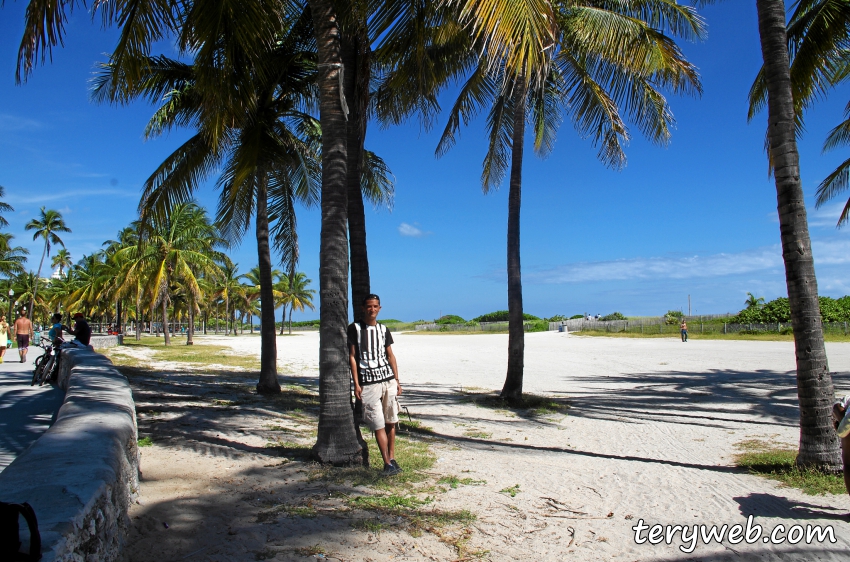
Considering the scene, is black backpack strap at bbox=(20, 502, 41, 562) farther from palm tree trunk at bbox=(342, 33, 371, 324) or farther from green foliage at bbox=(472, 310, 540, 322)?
green foliage at bbox=(472, 310, 540, 322)

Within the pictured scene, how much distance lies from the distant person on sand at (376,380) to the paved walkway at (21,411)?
3.43m

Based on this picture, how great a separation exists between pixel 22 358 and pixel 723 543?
20.1 m

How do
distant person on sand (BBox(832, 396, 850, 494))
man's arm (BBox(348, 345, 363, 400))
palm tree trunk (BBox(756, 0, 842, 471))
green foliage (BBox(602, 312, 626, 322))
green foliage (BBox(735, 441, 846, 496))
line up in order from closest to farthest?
1. distant person on sand (BBox(832, 396, 850, 494))
2. green foliage (BBox(735, 441, 846, 496))
3. man's arm (BBox(348, 345, 363, 400))
4. palm tree trunk (BBox(756, 0, 842, 471))
5. green foliage (BBox(602, 312, 626, 322))

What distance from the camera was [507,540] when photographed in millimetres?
3791

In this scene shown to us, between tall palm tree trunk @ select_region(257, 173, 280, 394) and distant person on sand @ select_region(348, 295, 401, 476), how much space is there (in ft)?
21.2

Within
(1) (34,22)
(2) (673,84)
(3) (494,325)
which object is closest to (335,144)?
(1) (34,22)

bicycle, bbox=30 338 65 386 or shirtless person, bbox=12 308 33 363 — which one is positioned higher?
shirtless person, bbox=12 308 33 363

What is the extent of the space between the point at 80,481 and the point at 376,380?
8.98ft

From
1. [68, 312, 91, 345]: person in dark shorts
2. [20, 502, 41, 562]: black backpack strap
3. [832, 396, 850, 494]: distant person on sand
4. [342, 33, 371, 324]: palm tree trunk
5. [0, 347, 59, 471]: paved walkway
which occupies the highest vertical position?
[342, 33, 371, 324]: palm tree trunk

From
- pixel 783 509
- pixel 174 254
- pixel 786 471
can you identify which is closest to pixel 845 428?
pixel 783 509

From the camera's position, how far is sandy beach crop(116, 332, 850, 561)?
362 cm

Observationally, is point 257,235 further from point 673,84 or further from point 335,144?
point 673,84

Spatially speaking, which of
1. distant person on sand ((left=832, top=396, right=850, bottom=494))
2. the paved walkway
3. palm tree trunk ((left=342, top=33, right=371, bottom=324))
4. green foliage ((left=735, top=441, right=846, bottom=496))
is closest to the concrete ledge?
the paved walkway

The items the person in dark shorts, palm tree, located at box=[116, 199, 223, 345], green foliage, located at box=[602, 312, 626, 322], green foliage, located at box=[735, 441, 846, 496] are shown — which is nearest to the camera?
green foliage, located at box=[735, 441, 846, 496]
